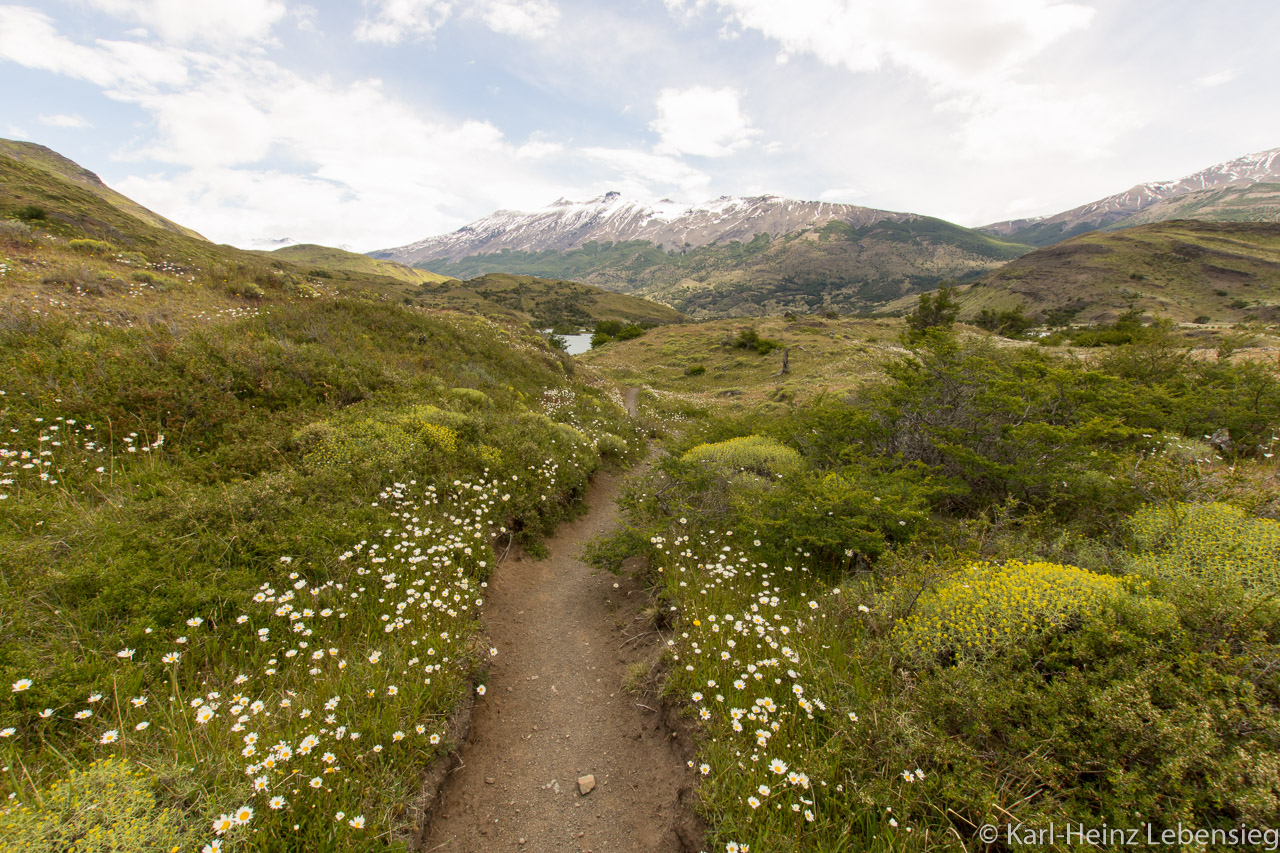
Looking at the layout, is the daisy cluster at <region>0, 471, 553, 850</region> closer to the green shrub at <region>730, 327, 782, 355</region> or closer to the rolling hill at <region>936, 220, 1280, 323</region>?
the green shrub at <region>730, 327, 782, 355</region>

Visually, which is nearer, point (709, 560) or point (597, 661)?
point (597, 661)

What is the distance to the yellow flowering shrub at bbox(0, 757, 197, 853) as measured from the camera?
88.6 inches

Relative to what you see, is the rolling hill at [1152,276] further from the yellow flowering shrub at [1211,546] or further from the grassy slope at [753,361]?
the yellow flowering shrub at [1211,546]

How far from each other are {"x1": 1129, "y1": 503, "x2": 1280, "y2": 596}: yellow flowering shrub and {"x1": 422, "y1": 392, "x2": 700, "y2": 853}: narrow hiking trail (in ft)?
15.4

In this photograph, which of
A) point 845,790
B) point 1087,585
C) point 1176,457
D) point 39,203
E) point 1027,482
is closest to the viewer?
point 845,790

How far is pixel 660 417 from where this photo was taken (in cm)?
2128

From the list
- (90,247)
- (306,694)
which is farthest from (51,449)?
(90,247)

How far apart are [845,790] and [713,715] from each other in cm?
117

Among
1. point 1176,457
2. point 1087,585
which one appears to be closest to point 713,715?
point 1087,585

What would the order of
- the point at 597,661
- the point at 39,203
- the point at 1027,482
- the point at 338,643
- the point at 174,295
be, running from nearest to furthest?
the point at 338,643, the point at 597,661, the point at 1027,482, the point at 174,295, the point at 39,203

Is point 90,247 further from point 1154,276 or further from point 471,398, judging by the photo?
point 1154,276

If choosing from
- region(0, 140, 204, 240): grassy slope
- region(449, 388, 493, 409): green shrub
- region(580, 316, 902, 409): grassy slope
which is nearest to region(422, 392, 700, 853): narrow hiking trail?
region(449, 388, 493, 409): green shrub

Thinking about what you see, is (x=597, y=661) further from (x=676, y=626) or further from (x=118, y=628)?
(x=118, y=628)

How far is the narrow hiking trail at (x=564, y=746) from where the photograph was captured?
3.63m
